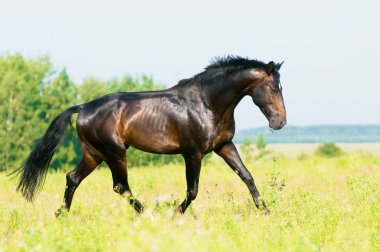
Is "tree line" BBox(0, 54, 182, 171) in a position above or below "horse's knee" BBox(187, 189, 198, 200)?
below

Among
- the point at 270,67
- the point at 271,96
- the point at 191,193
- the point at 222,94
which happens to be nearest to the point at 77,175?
the point at 191,193

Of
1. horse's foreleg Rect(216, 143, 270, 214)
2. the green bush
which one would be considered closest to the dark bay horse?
horse's foreleg Rect(216, 143, 270, 214)

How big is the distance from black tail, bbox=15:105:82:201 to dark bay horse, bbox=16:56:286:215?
0.61 metres

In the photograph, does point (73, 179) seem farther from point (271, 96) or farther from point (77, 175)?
point (271, 96)

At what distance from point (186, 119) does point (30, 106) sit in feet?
112

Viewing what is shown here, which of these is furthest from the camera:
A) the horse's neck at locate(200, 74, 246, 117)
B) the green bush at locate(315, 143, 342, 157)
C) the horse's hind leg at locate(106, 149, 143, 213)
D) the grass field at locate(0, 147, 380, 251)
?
the green bush at locate(315, 143, 342, 157)

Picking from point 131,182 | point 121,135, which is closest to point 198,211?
point 121,135

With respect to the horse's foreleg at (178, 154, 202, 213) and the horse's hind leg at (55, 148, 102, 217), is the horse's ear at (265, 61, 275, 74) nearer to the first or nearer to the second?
the horse's foreleg at (178, 154, 202, 213)

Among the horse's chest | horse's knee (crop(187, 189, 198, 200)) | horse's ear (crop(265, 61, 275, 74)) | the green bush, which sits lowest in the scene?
the green bush

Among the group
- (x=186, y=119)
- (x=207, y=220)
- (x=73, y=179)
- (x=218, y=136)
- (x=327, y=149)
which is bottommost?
(x=327, y=149)

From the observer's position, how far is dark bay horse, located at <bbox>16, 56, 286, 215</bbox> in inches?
286

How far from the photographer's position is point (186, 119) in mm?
7332

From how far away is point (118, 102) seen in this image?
25.2ft

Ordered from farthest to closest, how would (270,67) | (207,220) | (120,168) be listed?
(120,168) < (270,67) < (207,220)
